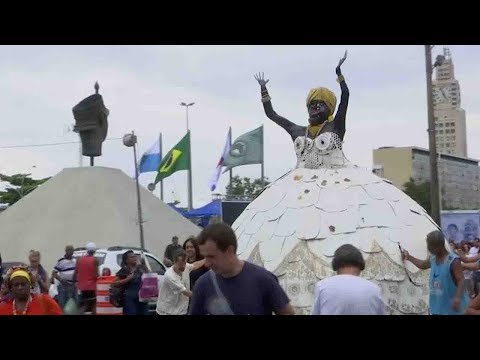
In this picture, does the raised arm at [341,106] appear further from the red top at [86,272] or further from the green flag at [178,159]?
the green flag at [178,159]

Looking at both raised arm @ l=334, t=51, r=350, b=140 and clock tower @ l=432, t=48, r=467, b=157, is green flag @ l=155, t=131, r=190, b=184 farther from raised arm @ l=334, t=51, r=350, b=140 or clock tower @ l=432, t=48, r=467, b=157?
raised arm @ l=334, t=51, r=350, b=140

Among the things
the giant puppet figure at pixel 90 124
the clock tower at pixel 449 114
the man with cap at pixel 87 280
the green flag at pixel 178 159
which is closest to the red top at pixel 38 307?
the man with cap at pixel 87 280

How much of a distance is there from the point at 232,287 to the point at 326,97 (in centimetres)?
689

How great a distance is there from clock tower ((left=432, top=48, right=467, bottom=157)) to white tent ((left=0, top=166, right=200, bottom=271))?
53.7ft

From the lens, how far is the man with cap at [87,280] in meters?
11.0

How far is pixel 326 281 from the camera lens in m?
4.28

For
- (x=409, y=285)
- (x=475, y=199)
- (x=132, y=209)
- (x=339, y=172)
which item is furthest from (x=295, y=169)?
(x=475, y=199)

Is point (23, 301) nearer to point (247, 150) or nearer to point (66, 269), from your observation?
point (66, 269)

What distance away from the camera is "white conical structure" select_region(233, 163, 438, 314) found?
9633mm

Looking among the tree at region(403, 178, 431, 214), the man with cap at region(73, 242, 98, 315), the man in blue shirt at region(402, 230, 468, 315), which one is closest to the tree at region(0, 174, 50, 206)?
the tree at region(403, 178, 431, 214)

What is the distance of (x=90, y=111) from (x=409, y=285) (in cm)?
804

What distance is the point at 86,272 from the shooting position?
36.7 feet
